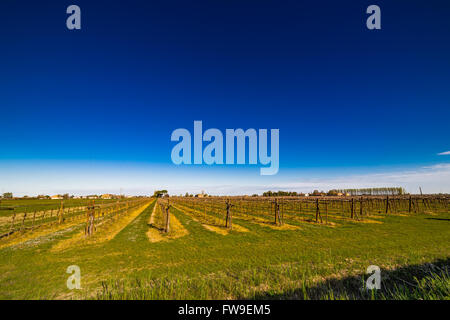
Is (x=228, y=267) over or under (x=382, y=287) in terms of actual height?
under

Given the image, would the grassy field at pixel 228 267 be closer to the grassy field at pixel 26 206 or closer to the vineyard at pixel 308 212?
the grassy field at pixel 26 206

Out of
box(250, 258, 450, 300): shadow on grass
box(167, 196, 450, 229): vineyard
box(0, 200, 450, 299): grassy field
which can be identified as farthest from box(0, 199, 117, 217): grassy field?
box(167, 196, 450, 229): vineyard

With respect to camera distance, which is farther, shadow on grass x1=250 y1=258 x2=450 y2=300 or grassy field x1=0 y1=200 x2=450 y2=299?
grassy field x1=0 y1=200 x2=450 y2=299

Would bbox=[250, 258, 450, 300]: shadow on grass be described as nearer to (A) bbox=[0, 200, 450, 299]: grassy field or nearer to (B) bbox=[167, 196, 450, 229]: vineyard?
(A) bbox=[0, 200, 450, 299]: grassy field

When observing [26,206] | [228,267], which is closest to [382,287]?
[228,267]

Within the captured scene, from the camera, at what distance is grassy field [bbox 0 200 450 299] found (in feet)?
21.2

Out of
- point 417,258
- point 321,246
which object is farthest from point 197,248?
point 417,258

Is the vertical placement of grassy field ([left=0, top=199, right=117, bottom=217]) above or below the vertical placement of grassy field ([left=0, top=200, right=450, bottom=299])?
below

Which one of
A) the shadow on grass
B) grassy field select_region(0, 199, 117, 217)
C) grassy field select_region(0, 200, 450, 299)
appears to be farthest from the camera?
grassy field select_region(0, 199, 117, 217)

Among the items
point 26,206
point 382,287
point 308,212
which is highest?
point 382,287

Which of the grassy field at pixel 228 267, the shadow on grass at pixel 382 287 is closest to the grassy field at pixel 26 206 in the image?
the grassy field at pixel 228 267

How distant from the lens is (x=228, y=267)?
8.94m

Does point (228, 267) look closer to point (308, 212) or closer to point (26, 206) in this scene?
point (308, 212)

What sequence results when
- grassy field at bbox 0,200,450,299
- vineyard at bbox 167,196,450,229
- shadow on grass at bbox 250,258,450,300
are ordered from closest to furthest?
shadow on grass at bbox 250,258,450,300
grassy field at bbox 0,200,450,299
vineyard at bbox 167,196,450,229
